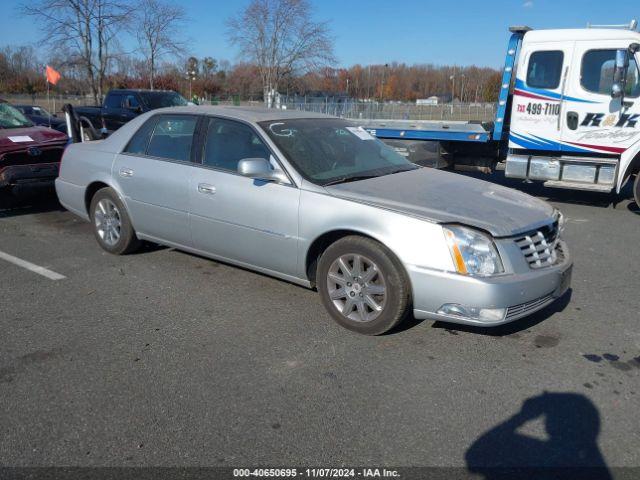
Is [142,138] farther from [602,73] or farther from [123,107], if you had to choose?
[123,107]

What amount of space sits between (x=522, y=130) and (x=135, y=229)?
6.67 meters

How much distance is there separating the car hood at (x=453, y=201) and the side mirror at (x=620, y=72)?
15.7ft

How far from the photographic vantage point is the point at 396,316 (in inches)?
142

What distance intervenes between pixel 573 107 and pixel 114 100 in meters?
11.4

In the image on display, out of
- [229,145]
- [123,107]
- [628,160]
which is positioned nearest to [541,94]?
[628,160]

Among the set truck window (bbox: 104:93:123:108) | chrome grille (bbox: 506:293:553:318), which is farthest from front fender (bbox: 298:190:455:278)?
truck window (bbox: 104:93:123:108)

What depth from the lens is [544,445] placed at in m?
2.63

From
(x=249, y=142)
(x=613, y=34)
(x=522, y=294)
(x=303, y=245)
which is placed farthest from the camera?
(x=613, y=34)

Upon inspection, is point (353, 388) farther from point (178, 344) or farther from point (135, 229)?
point (135, 229)

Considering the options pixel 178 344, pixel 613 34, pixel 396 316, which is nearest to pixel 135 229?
pixel 178 344

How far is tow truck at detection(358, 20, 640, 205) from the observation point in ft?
26.6

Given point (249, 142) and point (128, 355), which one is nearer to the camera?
point (128, 355)

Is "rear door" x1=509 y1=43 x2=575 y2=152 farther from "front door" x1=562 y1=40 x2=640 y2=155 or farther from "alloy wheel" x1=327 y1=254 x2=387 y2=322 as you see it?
"alloy wheel" x1=327 y1=254 x2=387 y2=322

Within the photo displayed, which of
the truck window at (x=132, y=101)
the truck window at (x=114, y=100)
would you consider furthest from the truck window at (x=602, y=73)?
the truck window at (x=114, y=100)
